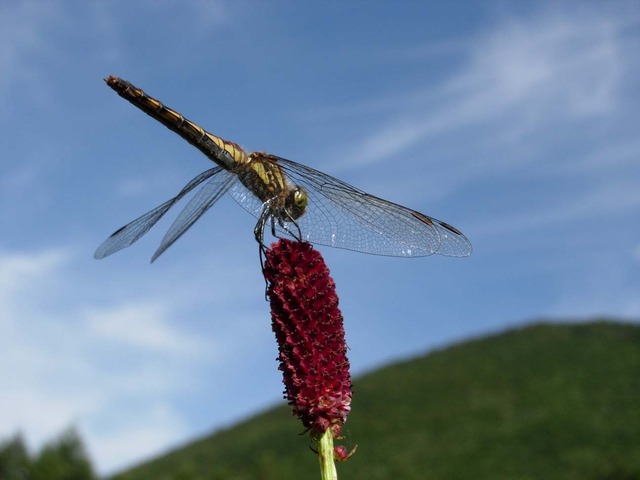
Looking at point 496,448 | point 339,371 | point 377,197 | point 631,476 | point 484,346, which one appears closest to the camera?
point 339,371

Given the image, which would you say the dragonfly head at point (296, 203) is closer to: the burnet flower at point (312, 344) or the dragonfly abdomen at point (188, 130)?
the dragonfly abdomen at point (188, 130)

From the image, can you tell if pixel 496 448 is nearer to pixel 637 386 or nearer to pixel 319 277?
pixel 637 386

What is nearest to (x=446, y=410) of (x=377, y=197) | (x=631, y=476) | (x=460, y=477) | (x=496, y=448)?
(x=496, y=448)

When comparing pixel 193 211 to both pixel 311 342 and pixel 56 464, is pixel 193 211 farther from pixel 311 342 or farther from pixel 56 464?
pixel 56 464

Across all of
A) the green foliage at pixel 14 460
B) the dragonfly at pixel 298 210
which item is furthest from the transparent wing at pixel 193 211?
the green foliage at pixel 14 460

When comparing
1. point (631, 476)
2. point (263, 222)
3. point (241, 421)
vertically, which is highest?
point (241, 421)
